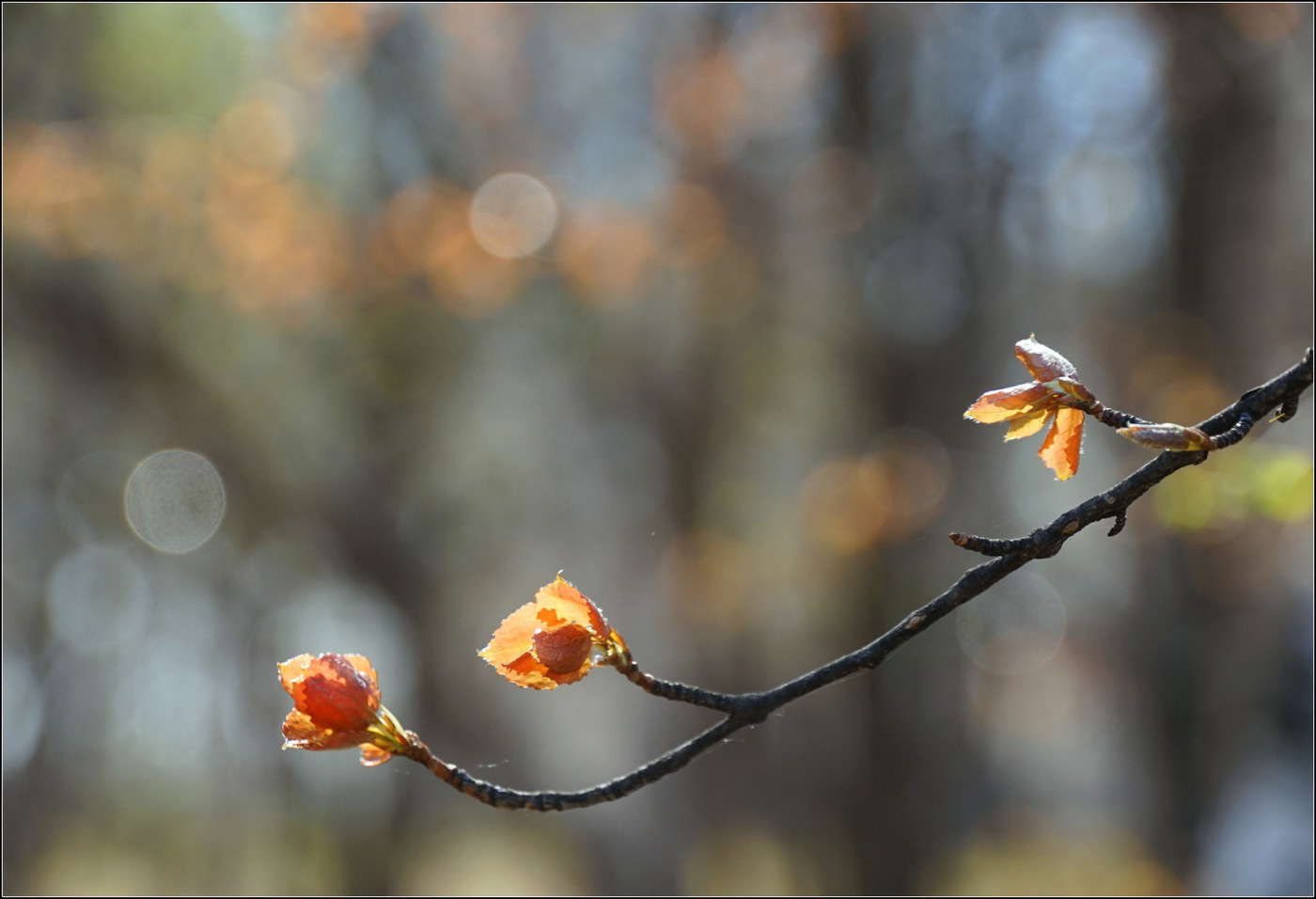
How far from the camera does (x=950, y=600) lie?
0.59 m

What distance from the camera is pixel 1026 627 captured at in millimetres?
5355

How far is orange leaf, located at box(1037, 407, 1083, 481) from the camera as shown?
0.67m

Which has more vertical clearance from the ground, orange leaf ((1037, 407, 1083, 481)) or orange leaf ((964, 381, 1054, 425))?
orange leaf ((964, 381, 1054, 425))

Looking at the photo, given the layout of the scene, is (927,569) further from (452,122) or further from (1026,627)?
(452,122)

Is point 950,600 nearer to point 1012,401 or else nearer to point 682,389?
point 1012,401

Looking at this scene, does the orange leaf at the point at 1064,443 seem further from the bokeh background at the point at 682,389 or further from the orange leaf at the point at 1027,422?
the bokeh background at the point at 682,389

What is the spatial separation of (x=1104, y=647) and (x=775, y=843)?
2.56 m

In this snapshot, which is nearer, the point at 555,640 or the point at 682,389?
the point at 555,640

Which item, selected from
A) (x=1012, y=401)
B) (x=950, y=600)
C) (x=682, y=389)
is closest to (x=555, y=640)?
(x=950, y=600)

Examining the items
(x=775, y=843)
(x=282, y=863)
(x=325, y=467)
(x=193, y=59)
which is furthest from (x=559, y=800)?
(x=282, y=863)

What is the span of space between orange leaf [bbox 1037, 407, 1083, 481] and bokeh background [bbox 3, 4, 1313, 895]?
324cm

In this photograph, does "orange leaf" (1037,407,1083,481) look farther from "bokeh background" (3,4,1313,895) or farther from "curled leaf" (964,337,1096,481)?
"bokeh background" (3,4,1313,895)

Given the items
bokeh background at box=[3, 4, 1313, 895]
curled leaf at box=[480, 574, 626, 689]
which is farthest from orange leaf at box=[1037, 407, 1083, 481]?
bokeh background at box=[3, 4, 1313, 895]

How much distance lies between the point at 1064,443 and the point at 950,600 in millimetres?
184
